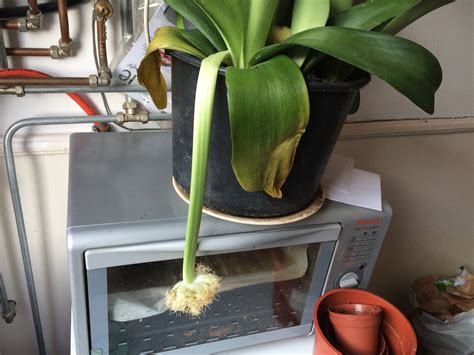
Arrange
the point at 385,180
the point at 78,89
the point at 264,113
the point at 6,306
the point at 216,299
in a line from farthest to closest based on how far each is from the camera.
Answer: the point at 385,180
the point at 6,306
the point at 78,89
the point at 216,299
the point at 264,113

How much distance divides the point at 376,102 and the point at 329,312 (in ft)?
1.75

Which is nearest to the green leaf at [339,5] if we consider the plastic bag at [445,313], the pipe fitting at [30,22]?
the pipe fitting at [30,22]

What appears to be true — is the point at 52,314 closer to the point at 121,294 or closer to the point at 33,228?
the point at 33,228

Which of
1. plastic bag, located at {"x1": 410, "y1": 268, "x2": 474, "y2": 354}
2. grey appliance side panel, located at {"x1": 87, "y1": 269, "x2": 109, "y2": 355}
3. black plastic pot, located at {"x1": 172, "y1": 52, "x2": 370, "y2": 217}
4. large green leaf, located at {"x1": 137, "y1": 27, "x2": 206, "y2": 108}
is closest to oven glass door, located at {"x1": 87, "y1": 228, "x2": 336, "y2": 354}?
grey appliance side panel, located at {"x1": 87, "y1": 269, "x2": 109, "y2": 355}

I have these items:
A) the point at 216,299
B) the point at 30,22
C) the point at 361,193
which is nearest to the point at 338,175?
the point at 361,193

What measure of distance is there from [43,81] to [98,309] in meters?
0.39

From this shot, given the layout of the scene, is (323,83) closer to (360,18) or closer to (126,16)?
(360,18)

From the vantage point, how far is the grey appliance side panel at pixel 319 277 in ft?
2.18

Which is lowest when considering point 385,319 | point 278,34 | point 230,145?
point 385,319

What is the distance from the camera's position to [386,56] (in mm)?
421

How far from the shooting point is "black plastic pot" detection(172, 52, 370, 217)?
0.48 meters

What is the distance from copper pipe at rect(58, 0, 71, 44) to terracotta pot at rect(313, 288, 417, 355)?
0.59 meters

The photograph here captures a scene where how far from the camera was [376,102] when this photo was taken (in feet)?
3.32

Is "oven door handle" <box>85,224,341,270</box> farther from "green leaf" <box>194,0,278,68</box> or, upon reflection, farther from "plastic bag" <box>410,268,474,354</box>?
"plastic bag" <box>410,268,474,354</box>
